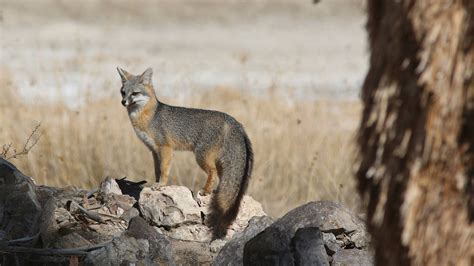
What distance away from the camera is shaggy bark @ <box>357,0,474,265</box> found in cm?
326

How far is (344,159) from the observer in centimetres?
997

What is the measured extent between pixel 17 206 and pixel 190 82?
7.79 m

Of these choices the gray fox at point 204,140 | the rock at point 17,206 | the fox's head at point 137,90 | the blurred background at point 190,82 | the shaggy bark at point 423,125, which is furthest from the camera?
the blurred background at point 190,82

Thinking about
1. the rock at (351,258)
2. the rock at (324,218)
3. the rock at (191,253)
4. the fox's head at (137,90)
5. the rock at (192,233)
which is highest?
the fox's head at (137,90)

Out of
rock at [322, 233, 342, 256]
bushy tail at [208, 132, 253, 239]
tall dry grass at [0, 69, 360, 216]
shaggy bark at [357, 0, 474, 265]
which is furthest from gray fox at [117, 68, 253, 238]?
shaggy bark at [357, 0, 474, 265]

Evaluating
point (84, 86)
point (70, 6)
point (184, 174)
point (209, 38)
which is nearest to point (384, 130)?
point (184, 174)

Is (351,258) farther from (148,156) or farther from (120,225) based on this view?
(148,156)

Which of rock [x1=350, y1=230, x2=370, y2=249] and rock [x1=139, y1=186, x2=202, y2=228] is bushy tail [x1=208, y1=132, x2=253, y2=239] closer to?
rock [x1=139, y1=186, x2=202, y2=228]

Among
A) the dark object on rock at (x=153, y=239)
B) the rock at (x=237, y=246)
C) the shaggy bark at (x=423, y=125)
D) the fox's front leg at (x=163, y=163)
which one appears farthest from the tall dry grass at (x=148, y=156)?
the shaggy bark at (x=423, y=125)

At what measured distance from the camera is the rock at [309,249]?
563 centimetres

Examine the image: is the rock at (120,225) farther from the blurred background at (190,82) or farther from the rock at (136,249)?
the blurred background at (190,82)

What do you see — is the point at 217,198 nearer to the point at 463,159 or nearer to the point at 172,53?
the point at 463,159

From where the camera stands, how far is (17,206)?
6230 millimetres

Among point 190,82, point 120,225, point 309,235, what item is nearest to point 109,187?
point 120,225
